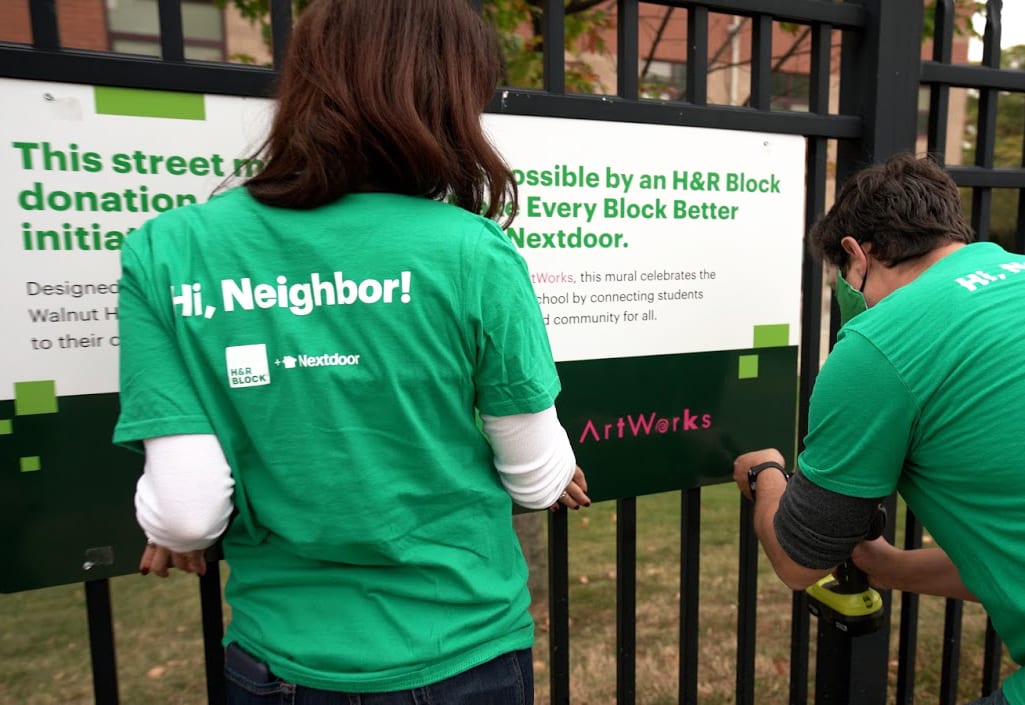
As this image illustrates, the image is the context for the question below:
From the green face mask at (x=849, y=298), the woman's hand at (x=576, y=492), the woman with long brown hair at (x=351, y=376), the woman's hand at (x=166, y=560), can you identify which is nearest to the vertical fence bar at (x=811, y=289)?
the green face mask at (x=849, y=298)

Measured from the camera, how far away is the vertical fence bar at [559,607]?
2105 millimetres

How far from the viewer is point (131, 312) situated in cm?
113

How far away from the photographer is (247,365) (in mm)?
1133

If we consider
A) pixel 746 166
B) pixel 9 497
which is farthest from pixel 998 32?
pixel 9 497

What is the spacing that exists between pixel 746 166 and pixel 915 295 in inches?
32.5

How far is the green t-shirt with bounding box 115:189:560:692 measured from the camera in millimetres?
1133

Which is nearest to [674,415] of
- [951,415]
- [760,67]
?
[951,415]

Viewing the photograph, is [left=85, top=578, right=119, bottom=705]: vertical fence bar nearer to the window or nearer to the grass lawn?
the grass lawn

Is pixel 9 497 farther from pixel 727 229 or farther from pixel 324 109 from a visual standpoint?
pixel 727 229

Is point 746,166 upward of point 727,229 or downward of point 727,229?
upward

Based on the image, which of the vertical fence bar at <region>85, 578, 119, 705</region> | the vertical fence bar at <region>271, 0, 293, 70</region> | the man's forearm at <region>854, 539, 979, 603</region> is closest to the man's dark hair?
the man's forearm at <region>854, 539, 979, 603</region>

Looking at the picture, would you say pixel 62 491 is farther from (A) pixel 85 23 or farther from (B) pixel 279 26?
(A) pixel 85 23

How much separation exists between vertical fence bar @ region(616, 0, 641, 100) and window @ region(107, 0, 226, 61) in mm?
10103

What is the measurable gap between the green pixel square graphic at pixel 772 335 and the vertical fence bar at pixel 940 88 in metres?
0.66
